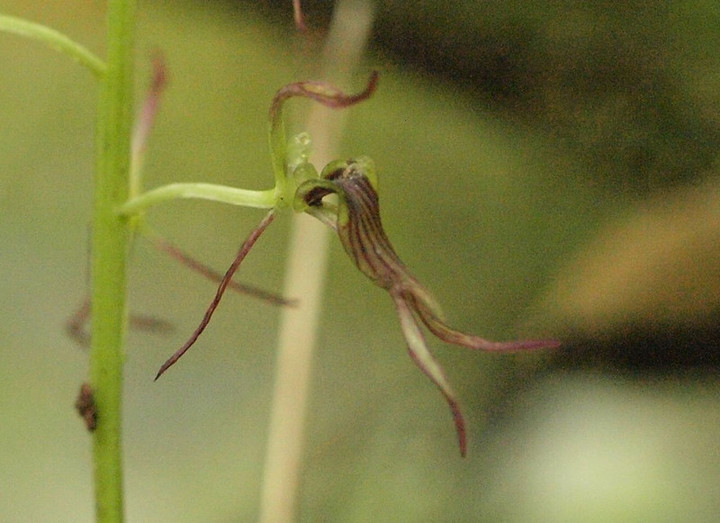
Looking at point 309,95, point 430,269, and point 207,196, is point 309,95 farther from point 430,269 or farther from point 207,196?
point 430,269

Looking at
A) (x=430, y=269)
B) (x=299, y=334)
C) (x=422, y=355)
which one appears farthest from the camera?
(x=430, y=269)

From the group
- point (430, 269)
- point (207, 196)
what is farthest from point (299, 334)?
point (207, 196)

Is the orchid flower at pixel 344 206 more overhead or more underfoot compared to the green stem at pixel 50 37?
more underfoot

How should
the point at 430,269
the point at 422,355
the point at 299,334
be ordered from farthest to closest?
the point at 430,269, the point at 299,334, the point at 422,355

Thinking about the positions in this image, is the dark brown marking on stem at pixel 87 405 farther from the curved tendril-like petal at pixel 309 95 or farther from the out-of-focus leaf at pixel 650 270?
the out-of-focus leaf at pixel 650 270

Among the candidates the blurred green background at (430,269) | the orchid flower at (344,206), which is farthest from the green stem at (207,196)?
the blurred green background at (430,269)

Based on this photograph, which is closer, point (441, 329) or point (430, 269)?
point (441, 329)

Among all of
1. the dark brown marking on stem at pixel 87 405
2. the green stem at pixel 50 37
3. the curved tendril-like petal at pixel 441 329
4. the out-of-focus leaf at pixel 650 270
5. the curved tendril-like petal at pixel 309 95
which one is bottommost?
the dark brown marking on stem at pixel 87 405
